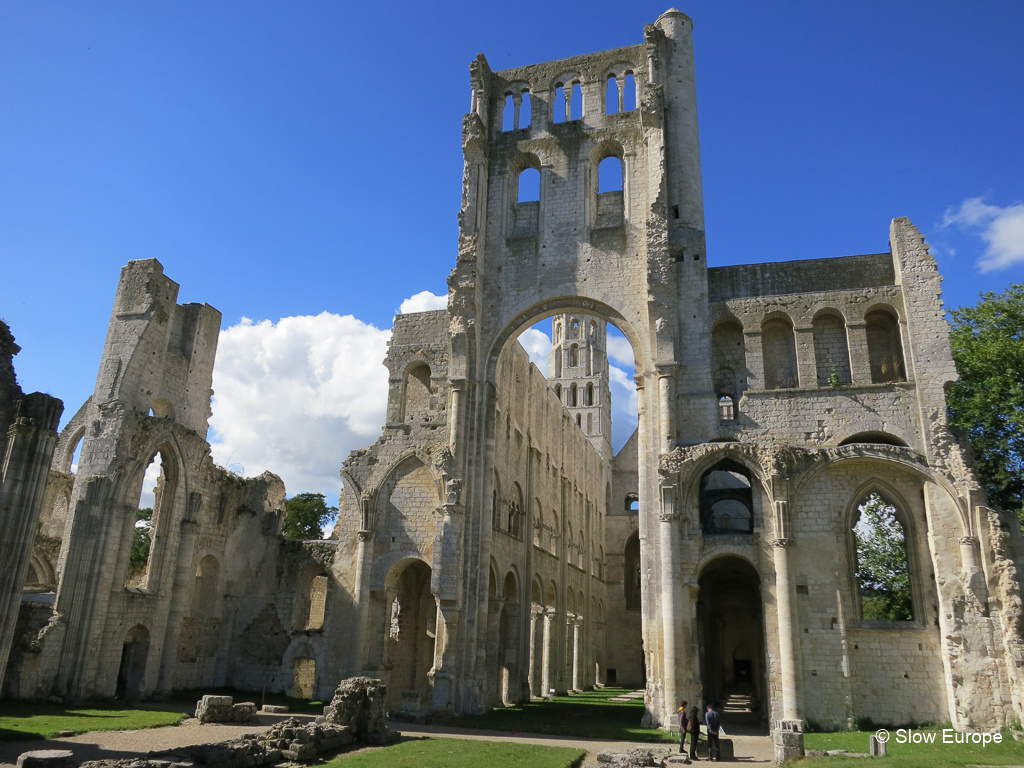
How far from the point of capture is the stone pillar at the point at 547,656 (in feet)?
Result: 92.7

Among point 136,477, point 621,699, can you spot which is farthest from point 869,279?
point 136,477

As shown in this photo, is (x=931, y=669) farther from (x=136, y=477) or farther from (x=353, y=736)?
Result: (x=136, y=477)

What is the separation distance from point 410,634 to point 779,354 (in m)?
15.5

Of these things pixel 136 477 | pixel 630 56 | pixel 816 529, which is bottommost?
pixel 816 529

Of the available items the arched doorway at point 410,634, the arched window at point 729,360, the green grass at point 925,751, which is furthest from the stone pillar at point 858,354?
the arched doorway at point 410,634

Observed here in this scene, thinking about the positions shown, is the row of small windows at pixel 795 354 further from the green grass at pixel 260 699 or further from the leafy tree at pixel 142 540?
the leafy tree at pixel 142 540

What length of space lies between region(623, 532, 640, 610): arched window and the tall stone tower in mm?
8042

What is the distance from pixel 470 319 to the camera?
23.2m

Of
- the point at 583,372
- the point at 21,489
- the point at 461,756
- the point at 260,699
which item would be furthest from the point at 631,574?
the point at 21,489

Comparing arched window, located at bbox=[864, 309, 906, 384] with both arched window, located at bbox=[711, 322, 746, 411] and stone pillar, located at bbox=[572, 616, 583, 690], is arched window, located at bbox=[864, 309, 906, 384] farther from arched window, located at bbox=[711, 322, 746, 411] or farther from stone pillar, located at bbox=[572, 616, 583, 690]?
stone pillar, located at bbox=[572, 616, 583, 690]

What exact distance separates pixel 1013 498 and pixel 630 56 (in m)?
18.1

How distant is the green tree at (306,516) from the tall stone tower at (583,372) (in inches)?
708

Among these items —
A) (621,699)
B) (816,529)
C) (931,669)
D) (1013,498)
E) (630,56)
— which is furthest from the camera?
(621,699)

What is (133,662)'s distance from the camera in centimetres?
2134
